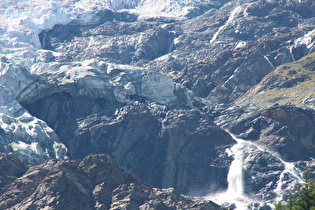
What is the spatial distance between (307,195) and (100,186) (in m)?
70.0

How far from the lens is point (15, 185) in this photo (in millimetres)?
158000

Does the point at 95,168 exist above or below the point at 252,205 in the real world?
above

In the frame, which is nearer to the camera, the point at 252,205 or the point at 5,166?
the point at 5,166

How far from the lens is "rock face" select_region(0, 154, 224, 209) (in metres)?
149

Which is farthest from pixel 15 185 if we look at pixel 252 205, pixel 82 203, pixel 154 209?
A: pixel 252 205

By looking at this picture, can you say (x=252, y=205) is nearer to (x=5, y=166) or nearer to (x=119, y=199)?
(x=119, y=199)

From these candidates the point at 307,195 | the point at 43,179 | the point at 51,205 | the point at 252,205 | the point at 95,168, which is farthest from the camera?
the point at 252,205

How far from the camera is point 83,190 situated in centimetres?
15438

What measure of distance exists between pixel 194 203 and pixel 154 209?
12.8 metres

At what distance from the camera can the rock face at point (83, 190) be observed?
14925 centimetres

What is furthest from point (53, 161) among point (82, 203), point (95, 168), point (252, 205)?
point (252, 205)

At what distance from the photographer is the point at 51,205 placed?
14688 centimetres

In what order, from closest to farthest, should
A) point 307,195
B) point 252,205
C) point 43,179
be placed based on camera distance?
point 307,195 → point 43,179 → point 252,205

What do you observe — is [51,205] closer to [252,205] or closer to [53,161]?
[53,161]
